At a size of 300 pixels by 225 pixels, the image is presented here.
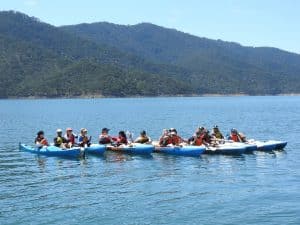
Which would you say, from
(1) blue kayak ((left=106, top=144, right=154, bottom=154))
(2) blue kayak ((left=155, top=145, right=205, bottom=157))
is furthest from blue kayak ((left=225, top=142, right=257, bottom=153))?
(1) blue kayak ((left=106, top=144, right=154, bottom=154))

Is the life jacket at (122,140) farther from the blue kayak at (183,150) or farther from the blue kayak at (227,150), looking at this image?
the blue kayak at (227,150)

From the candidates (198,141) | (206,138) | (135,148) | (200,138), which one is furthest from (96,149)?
(206,138)

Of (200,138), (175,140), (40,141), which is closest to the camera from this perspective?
(200,138)

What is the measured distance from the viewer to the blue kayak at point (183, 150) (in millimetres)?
34031

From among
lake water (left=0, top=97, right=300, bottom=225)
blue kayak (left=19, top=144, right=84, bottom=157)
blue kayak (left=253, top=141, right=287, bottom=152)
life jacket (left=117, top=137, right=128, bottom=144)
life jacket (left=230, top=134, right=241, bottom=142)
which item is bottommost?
lake water (left=0, top=97, right=300, bottom=225)

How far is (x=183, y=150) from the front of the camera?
3453 centimetres

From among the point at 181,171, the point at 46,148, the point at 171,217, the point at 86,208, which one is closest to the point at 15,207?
the point at 86,208

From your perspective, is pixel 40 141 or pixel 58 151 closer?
pixel 58 151

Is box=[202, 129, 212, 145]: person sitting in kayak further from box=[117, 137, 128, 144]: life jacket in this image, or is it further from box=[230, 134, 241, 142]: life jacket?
box=[117, 137, 128, 144]: life jacket

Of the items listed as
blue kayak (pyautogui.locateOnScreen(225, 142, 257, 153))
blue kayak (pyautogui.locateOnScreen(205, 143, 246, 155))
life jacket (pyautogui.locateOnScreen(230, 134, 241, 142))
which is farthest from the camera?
life jacket (pyautogui.locateOnScreen(230, 134, 241, 142))

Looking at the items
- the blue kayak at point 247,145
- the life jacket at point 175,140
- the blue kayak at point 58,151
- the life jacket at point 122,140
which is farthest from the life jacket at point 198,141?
the blue kayak at point 58,151

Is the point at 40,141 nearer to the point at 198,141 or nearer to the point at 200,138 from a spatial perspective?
the point at 198,141

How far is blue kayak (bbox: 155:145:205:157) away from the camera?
3403cm

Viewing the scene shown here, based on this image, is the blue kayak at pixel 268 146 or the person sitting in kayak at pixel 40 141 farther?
the blue kayak at pixel 268 146
